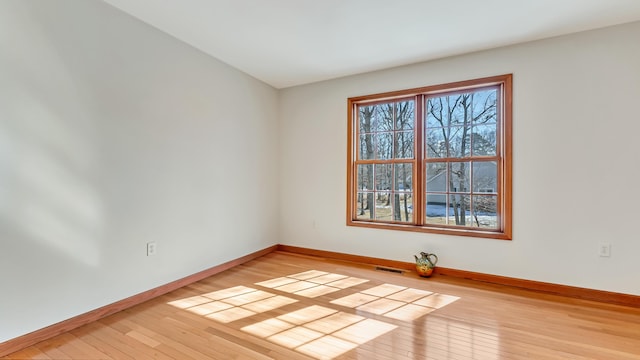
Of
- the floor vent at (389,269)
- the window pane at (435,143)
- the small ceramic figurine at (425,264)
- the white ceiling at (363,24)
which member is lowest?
the floor vent at (389,269)

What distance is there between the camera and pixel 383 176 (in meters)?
3.78

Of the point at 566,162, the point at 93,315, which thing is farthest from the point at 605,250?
the point at 93,315

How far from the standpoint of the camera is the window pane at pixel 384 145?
3.74 meters

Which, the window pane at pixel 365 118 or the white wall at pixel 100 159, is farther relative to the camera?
the window pane at pixel 365 118

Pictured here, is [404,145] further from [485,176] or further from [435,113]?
[485,176]

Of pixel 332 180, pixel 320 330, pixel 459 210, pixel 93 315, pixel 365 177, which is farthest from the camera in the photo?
pixel 332 180

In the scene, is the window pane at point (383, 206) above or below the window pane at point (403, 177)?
below

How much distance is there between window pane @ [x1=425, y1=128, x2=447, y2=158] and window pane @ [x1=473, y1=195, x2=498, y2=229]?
0.64 metres

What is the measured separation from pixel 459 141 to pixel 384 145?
0.89m

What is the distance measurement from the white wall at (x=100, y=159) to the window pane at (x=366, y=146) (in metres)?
1.73

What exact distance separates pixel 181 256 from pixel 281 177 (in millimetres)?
1907

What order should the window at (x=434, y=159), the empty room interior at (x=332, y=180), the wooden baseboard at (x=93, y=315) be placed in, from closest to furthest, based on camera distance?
the wooden baseboard at (x=93, y=315) < the empty room interior at (x=332, y=180) < the window at (x=434, y=159)

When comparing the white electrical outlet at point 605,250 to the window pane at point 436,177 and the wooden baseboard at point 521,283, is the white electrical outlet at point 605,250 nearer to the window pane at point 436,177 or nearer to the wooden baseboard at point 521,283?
the wooden baseboard at point 521,283

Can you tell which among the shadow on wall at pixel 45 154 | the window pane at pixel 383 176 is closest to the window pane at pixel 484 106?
the window pane at pixel 383 176
